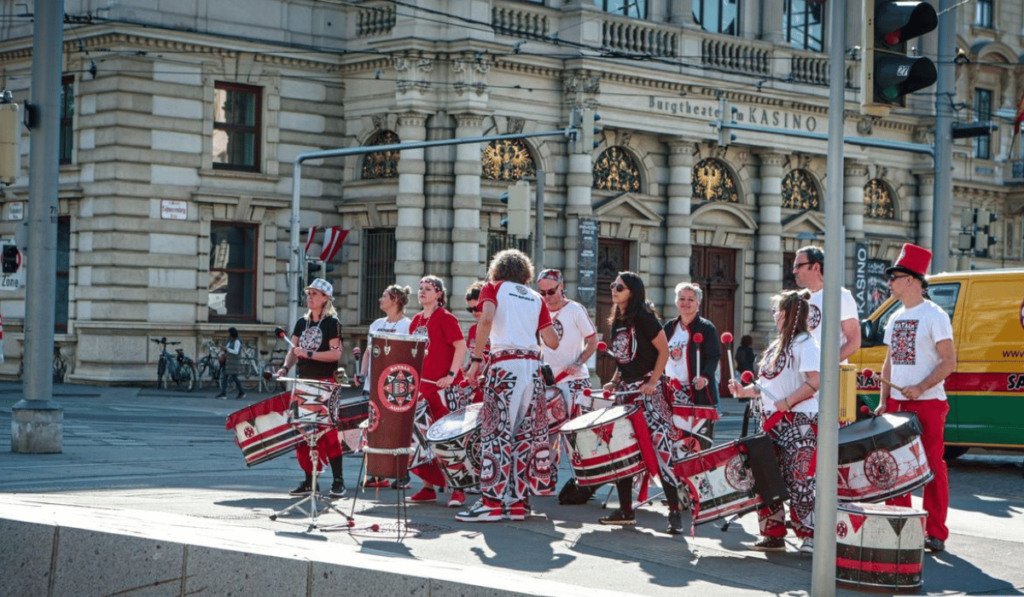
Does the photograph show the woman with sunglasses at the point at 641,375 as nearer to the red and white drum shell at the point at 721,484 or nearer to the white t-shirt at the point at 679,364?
the red and white drum shell at the point at 721,484

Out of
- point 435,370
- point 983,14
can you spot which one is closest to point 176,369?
point 435,370

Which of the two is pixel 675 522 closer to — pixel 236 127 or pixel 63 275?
pixel 236 127

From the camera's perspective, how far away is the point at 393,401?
1046 centimetres

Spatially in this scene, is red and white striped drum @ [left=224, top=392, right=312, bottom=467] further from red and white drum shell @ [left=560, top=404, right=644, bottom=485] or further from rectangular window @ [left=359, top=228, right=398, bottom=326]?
rectangular window @ [left=359, top=228, right=398, bottom=326]

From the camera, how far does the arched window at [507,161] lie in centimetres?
3353

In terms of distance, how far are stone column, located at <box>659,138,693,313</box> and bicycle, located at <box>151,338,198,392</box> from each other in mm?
11491

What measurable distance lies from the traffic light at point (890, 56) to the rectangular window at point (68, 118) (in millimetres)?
26791

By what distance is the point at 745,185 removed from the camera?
127 feet

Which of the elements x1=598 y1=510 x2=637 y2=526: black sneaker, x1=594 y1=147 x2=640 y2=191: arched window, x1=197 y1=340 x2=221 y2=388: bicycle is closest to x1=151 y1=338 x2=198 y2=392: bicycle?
x1=197 y1=340 x2=221 y2=388: bicycle

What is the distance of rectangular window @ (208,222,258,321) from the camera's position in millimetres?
32688

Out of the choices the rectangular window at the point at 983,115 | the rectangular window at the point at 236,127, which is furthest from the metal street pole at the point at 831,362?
the rectangular window at the point at 983,115

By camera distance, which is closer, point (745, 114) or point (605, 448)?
point (605, 448)

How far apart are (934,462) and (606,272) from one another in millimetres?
25456

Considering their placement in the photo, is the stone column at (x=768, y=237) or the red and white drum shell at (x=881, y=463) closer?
the red and white drum shell at (x=881, y=463)
